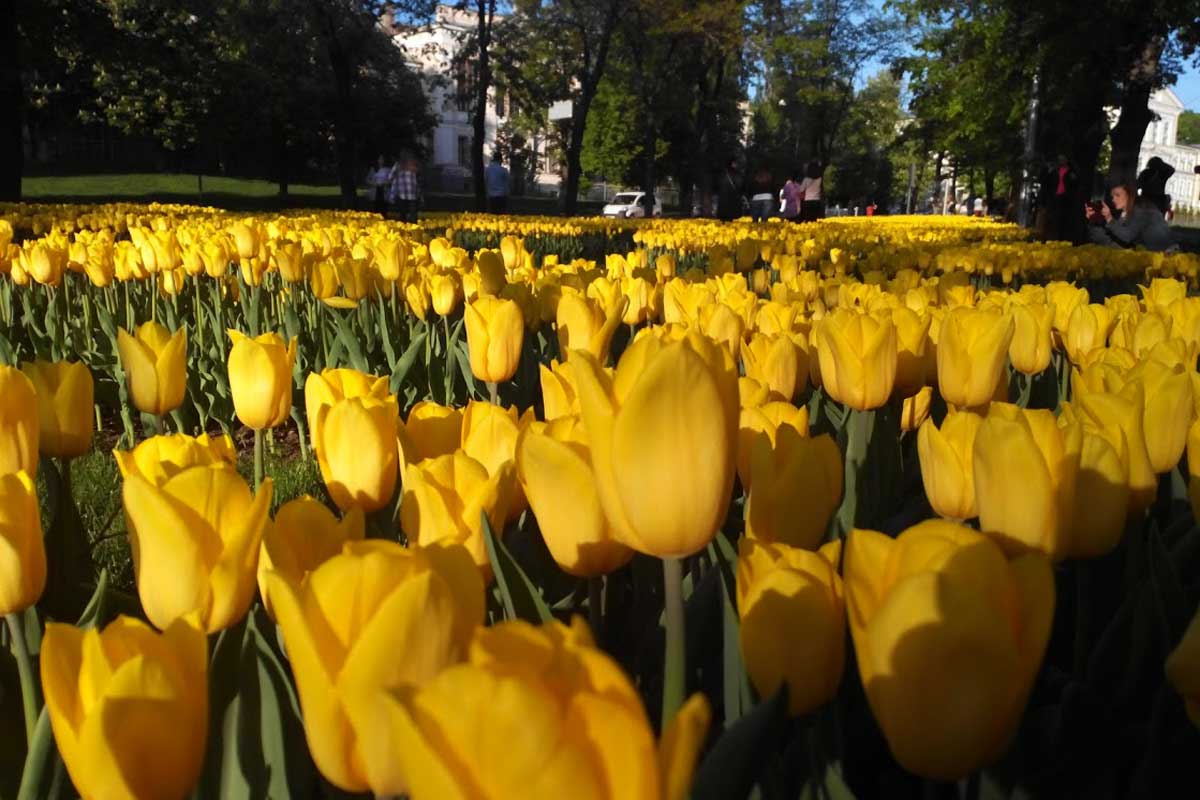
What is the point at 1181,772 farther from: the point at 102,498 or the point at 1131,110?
the point at 1131,110

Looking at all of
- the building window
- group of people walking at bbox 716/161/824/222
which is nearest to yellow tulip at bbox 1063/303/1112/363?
group of people walking at bbox 716/161/824/222

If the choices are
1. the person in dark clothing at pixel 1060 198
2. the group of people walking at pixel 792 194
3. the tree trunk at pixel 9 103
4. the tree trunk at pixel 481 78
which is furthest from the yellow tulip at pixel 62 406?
the tree trunk at pixel 481 78

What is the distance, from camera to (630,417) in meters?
0.82

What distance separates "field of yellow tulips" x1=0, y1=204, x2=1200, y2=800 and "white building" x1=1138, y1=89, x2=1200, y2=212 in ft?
358

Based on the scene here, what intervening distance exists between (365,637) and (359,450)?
61 centimetres

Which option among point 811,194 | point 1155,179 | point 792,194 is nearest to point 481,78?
point 792,194

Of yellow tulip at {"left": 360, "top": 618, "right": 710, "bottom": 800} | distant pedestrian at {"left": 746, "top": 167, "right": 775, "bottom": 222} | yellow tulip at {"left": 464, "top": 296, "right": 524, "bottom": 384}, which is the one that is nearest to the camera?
yellow tulip at {"left": 360, "top": 618, "right": 710, "bottom": 800}

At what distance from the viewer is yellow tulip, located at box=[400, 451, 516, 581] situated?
3.27 feet

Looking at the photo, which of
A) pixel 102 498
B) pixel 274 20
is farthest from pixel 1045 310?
pixel 274 20

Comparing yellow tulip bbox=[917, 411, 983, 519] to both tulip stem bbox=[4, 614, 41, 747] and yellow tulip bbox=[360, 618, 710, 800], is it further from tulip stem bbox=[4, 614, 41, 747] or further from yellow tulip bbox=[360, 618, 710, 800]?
tulip stem bbox=[4, 614, 41, 747]

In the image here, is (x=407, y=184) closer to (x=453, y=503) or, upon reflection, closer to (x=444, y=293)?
(x=444, y=293)

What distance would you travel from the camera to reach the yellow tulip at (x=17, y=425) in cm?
120

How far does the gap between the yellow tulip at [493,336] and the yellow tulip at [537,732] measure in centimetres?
149

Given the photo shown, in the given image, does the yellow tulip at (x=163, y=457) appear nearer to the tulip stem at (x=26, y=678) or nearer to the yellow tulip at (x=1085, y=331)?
the tulip stem at (x=26, y=678)
